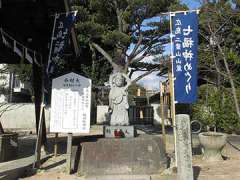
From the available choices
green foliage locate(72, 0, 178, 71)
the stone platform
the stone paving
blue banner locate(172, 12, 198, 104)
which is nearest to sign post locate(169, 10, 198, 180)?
blue banner locate(172, 12, 198, 104)

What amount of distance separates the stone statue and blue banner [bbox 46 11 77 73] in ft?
5.31

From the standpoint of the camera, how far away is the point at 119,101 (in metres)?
11.8

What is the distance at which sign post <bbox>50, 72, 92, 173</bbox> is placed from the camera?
10.4m

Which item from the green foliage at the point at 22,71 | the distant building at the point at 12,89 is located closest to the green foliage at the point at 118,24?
the green foliage at the point at 22,71

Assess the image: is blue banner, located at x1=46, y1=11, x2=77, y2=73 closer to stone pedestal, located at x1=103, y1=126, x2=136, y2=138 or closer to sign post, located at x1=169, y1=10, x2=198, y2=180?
stone pedestal, located at x1=103, y1=126, x2=136, y2=138

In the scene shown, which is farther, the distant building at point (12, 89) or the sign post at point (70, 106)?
the distant building at point (12, 89)

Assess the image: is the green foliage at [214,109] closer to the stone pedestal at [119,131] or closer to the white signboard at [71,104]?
the stone pedestal at [119,131]

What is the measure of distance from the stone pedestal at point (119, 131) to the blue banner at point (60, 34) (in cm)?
225

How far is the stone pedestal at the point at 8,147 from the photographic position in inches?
Answer: 486

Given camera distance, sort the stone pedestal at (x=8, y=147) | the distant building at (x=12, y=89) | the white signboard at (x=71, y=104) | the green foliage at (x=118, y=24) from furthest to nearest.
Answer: the distant building at (x=12, y=89) → the green foliage at (x=118, y=24) → the stone pedestal at (x=8, y=147) → the white signboard at (x=71, y=104)

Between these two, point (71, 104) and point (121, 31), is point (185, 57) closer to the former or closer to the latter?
point (71, 104)

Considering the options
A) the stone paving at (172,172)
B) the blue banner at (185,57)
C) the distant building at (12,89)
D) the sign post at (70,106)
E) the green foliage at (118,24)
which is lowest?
the stone paving at (172,172)

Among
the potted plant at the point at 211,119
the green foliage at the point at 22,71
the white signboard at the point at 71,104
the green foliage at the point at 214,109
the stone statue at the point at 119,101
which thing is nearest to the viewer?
the white signboard at the point at 71,104

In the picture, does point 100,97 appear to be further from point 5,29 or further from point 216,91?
point 5,29
